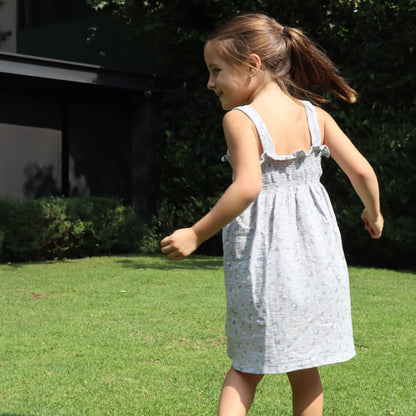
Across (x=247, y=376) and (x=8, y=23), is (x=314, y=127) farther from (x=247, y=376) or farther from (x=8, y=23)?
(x=8, y=23)

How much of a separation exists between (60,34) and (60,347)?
30.6 feet

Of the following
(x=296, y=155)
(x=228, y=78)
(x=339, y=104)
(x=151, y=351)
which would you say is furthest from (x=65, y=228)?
(x=296, y=155)

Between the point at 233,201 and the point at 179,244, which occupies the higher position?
the point at 233,201

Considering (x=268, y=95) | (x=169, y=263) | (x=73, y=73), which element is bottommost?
(x=169, y=263)

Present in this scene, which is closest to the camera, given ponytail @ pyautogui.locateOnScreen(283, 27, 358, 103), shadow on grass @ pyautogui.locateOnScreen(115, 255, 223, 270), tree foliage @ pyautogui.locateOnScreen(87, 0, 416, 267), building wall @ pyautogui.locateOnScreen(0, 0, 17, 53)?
ponytail @ pyautogui.locateOnScreen(283, 27, 358, 103)

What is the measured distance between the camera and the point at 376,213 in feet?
7.73

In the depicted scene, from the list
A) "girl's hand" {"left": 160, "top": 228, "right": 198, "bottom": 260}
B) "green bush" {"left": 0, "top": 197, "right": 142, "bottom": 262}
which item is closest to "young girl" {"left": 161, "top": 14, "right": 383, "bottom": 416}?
"girl's hand" {"left": 160, "top": 228, "right": 198, "bottom": 260}

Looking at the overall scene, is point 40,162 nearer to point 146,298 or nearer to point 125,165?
point 125,165

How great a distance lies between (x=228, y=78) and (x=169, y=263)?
7163 mm

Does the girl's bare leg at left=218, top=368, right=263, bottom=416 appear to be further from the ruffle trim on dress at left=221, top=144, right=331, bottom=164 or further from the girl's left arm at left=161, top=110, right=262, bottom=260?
the ruffle trim on dress at left=221, top=144, right=331, bottom=164

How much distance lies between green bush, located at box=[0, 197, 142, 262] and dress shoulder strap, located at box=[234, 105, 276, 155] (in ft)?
25.4

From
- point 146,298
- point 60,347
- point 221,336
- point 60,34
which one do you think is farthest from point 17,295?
point 60,34

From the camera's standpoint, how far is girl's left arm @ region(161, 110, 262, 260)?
75.7 inches

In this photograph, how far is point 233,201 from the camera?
1943mm
